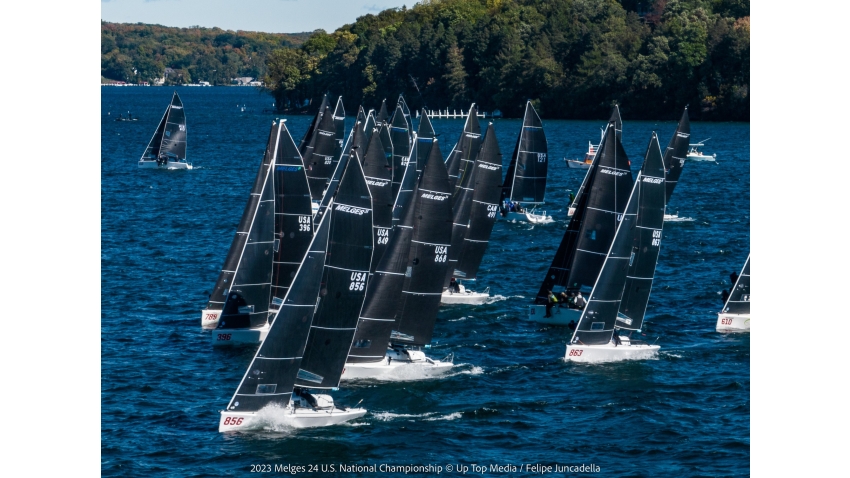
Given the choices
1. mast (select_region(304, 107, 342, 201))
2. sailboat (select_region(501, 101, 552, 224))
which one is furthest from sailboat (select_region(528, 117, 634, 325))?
sailboat (select_region(501, 101, 552, 224))

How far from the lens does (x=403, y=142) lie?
225 feet

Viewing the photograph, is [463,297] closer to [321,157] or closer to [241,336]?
[241,336]

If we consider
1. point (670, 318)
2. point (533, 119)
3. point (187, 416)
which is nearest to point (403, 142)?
point (533, 119)

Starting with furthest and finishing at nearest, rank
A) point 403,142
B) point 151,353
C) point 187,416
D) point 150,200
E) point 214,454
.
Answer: point 150,200 → point 403,142 → point 151,353 → point 187,416 → point 214,454

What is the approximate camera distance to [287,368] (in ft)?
109

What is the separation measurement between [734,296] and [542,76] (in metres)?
148

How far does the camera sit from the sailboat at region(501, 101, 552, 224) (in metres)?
71.9

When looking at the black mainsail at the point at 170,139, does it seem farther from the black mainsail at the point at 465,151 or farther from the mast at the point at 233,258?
the mast at the point at 233,258

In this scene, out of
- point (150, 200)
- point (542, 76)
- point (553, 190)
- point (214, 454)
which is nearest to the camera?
point (214, 454)

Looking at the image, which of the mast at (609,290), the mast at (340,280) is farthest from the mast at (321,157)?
the mast at (340,280)

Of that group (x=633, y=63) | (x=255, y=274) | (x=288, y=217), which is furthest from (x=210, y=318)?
(x=633, y=63)

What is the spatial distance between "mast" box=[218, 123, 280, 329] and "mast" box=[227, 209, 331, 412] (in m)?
9.86

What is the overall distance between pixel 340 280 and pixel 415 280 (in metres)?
6.19

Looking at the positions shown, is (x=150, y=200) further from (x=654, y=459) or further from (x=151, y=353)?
(x=654, y=459)
